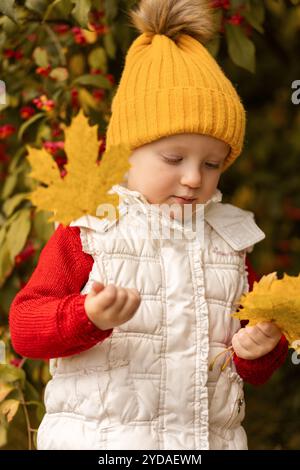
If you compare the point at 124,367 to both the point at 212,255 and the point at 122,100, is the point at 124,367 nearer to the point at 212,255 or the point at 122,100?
the point at 212,255

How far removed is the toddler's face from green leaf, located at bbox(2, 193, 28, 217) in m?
0.64

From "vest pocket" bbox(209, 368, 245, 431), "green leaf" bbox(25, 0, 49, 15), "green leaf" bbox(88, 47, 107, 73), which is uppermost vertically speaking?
"green leaf" bbox(25, 0, 49, 15)

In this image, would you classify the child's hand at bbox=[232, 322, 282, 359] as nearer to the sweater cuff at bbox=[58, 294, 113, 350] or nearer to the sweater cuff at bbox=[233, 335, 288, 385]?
the sweater cuff at bbox=[233, 335, 288, 385]

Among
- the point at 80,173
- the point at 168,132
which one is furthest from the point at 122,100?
the point at 80,173

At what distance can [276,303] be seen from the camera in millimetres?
1557

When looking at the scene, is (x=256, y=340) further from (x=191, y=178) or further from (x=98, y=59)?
(x=98, y=59)

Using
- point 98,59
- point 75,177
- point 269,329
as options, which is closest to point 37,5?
point 98,59

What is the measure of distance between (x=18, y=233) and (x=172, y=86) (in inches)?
28.3

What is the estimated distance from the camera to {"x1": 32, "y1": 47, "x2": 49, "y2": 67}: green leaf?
7.58 ft

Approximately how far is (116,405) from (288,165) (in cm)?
189

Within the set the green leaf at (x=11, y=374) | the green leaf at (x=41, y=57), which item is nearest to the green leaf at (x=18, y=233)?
the green leaf at (x=11, y=374)

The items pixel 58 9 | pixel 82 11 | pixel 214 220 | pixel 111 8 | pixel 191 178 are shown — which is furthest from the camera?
pixel 58 9

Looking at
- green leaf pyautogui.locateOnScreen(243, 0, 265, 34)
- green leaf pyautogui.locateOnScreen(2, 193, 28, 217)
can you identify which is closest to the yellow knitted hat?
green leaf pyautogui.locateOnScreen(243, 0, 265, 34)

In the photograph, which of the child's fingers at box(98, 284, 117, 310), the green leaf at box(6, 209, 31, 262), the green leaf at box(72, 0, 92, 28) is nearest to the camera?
the child's fingers at box(98, 284, 117, 310)
